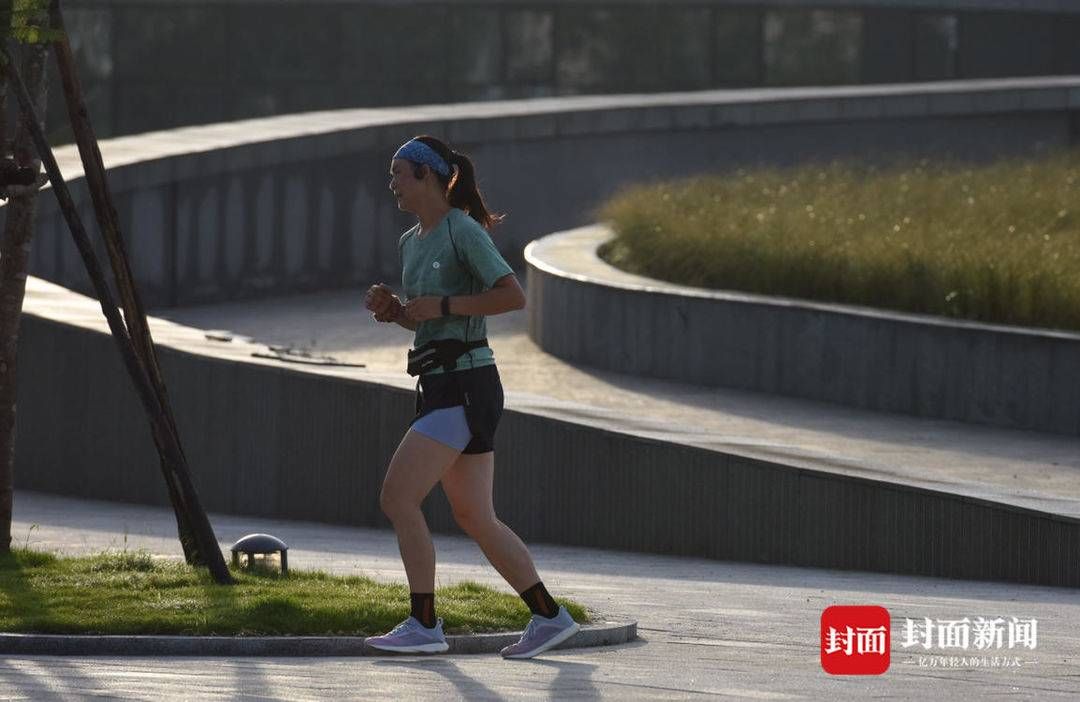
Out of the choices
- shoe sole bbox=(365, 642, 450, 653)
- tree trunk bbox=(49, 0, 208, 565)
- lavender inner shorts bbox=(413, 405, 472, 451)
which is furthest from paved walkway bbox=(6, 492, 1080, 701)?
Result: tree trunk bbox=(49, 0, 208, 565)

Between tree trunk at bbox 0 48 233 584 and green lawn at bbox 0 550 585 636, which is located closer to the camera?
green lawn at bbox 0 550 585 636

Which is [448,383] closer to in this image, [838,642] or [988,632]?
[838,642]

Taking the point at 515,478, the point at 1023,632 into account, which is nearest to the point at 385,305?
the point at 1023,632

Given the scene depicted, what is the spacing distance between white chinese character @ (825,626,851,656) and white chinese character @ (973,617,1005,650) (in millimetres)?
455

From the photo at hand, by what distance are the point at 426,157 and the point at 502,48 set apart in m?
25.5

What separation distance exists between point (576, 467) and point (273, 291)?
31.1 feet

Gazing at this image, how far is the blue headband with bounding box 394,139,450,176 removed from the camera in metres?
7.06

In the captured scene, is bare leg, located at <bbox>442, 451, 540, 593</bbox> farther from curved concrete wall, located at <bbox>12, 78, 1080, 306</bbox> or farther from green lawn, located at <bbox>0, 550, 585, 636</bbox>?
curved concrete wall, located at <bbox>12, 78, 1080, 306</bbox>

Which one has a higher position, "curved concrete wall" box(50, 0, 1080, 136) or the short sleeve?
the short sleeve

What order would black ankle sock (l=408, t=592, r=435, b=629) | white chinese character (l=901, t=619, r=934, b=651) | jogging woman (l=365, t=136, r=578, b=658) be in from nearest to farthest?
jogging woman (l=365, t=136, r=578, b=658), black ankle sock (l=408, t=592, r=435, b=629), white chinese character (l=901, t=619, r=934, b=651)

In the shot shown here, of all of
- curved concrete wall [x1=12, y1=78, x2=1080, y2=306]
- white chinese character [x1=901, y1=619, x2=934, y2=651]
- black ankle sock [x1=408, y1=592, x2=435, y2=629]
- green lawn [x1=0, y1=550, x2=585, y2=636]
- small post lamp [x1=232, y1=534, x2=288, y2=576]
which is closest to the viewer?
black ankle sock [x1=408, y1=592, x2=435, y2=629]

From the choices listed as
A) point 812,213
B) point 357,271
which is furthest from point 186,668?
A: point 357,271

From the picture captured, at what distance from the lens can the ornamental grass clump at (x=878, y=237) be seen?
14.6 meters

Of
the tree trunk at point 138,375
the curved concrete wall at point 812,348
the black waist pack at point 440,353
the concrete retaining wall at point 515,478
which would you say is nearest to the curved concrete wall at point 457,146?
the curved concrete wall at point 812,348
